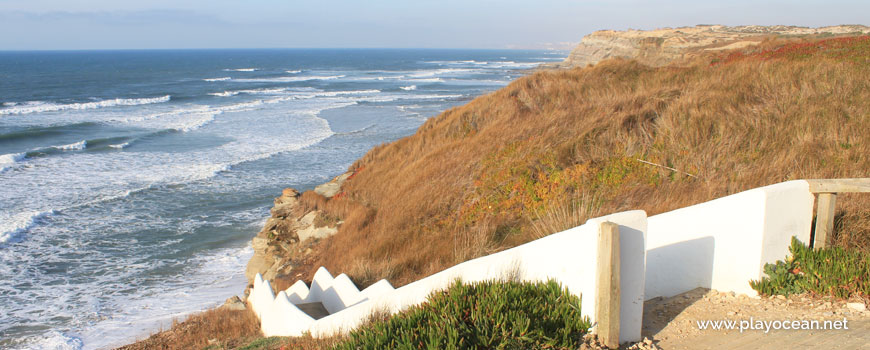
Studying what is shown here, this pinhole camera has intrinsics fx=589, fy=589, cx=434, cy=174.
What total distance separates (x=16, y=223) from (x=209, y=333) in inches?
414

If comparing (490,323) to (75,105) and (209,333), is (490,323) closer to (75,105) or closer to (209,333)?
(209,333)

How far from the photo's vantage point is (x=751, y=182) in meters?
7.62

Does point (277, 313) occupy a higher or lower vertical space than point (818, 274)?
lower

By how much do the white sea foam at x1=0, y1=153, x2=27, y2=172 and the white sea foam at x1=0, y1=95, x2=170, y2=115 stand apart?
1849 cm

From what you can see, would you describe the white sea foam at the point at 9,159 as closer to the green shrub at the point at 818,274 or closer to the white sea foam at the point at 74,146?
the white sea foam at the point at 74,146

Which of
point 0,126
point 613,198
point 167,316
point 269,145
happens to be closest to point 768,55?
point 613,198

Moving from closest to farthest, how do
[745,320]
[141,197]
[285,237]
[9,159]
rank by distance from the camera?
1. [745,320]
2. [285,237]
3. [141,197]
4. [9,159]

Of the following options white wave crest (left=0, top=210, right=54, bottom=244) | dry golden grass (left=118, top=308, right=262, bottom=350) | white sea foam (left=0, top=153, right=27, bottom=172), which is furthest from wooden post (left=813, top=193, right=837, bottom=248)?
white sea foam (left=0, top=153, right=27, bottom=172)

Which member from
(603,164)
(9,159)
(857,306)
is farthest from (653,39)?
(857,306)

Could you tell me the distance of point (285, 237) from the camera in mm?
11125

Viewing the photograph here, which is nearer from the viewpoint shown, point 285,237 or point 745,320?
point 745,320

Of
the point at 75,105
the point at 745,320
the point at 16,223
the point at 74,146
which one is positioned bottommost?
the point at 16,223

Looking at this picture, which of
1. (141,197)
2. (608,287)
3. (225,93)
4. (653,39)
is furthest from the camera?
(225,93)

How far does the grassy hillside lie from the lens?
24.1ft
